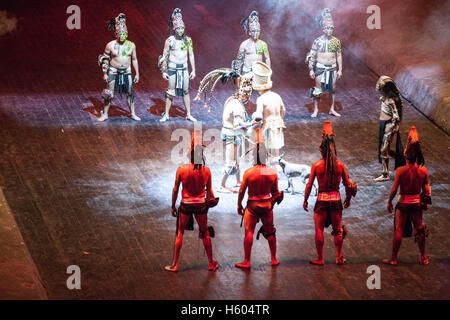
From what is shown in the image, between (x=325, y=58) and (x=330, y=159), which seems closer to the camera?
(x=330, y=159)

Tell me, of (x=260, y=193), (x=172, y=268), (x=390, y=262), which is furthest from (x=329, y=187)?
(x=172, y=268)

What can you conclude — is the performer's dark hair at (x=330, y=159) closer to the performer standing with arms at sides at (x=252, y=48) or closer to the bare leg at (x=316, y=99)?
the performer standing with arms at sides at (x=252, y=48)

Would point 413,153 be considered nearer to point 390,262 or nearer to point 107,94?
point 390,262

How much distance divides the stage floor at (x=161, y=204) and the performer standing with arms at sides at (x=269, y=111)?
70 cm

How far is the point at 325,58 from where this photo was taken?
16.7 metres

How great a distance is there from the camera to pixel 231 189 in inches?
555

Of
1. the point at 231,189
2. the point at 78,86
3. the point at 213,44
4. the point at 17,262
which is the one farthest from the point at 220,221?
the point at 213,44

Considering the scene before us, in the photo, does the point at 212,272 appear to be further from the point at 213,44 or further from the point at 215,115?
the point at 213,44

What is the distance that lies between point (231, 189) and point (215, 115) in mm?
3238

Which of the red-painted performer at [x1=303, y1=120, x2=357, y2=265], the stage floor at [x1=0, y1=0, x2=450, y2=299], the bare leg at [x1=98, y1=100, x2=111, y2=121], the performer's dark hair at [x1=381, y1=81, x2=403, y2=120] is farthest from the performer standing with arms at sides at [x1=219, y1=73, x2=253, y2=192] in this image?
the bare leg at [x1=98, y1=100, x2=111, y2=121]

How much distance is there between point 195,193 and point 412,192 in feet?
9.18

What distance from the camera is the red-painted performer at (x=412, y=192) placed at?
1121 centimetres

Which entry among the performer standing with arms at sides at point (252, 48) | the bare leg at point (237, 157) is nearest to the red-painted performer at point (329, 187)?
the bare leg at point (237, 157)

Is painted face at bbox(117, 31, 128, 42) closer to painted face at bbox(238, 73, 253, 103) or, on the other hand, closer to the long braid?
painted face at bbox(238, 73, 253, 103)
